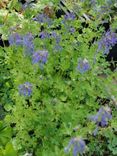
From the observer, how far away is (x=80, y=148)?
1.85m

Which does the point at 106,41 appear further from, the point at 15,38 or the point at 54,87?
the point at 15,38

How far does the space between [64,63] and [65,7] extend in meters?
1.17

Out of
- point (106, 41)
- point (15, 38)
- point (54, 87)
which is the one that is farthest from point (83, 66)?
point (15, 38)

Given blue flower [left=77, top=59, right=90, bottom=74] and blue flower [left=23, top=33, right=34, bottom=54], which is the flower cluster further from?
blue flower [left=23, top=33, right=34, bottom=54]

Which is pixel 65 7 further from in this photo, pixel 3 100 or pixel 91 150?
pixel 91 150

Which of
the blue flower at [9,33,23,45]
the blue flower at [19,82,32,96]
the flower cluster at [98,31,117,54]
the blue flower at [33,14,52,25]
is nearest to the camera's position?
the blue flower at [19,82,32,96]

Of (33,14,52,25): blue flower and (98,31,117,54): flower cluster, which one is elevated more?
(33,14,52,25): blue flower

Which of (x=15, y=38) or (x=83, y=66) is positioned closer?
(x=83, y=66)

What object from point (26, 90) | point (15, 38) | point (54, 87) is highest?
point (15, 38)

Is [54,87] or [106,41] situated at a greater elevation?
[106,41]

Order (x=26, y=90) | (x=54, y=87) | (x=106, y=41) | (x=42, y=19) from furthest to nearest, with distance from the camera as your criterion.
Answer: (x=42, y=19), (x=54, y=87), (x=106, y=41), (x=26, y=90)

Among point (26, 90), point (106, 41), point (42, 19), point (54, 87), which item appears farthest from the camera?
point (42, 19)

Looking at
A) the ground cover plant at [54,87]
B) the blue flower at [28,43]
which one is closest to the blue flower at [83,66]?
the ground cover plant at [54,87]

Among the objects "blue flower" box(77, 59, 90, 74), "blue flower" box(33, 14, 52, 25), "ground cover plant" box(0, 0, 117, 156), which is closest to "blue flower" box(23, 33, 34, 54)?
"ground cover plant" box(0, 0, 117, 156)
